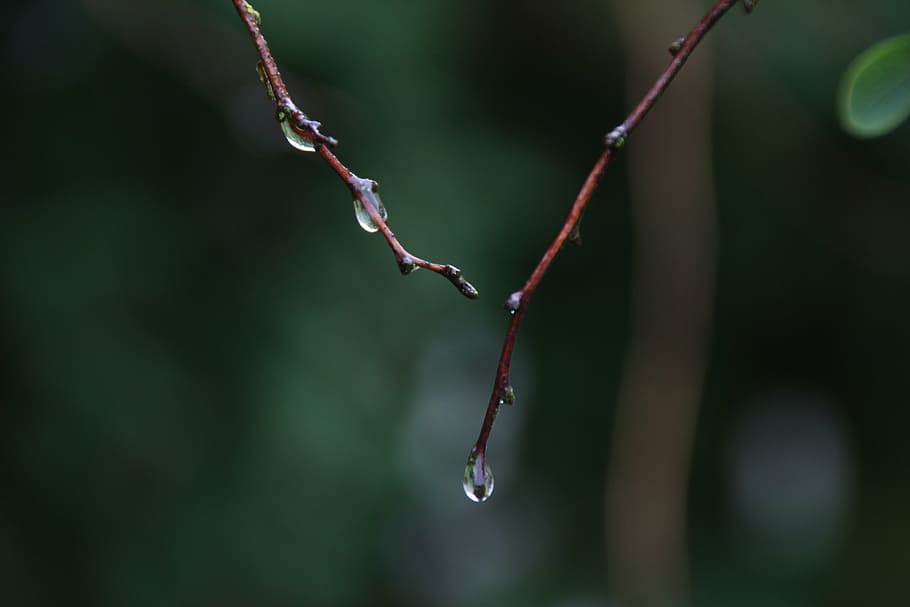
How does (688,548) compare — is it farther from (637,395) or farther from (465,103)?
(465,103)

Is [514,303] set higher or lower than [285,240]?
higher

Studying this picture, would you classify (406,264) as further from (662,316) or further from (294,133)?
(662,316)

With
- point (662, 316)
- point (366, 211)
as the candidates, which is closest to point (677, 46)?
point (366, 211)

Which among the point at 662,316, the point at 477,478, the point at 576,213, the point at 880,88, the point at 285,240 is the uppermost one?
the point at 880,88

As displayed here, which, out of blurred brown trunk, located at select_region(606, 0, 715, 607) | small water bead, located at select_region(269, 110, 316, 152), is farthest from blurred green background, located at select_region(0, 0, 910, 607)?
small water bead, located at select_region(269, 110, 316, 152)

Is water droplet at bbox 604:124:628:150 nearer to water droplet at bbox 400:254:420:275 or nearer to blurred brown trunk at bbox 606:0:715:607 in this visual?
water droplet at bbox 400:254:420:275

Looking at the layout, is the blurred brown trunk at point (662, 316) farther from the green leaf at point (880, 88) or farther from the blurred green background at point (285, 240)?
the green leaf at point (880, 88)

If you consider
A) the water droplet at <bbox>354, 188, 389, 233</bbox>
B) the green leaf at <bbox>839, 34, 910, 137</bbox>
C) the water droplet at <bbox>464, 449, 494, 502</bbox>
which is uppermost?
the green leaf at <bbox>839, 34, 910, 137</bbox>
